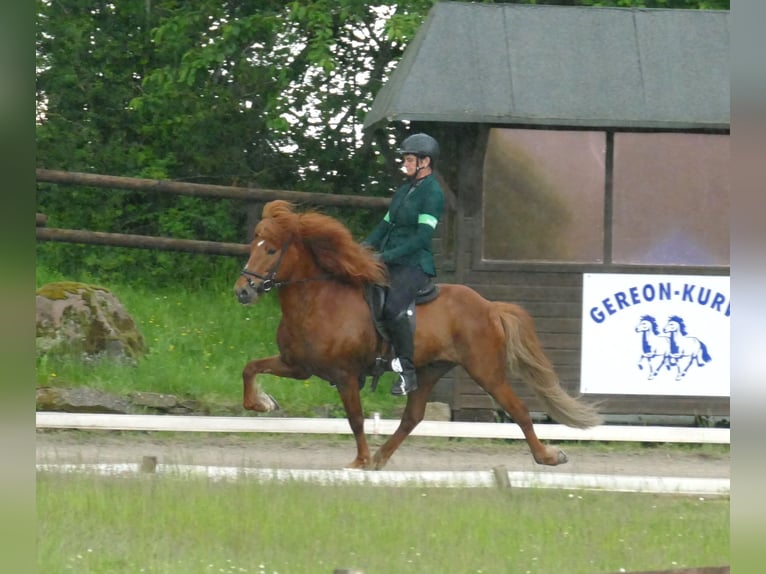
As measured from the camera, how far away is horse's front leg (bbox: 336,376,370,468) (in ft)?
31.2

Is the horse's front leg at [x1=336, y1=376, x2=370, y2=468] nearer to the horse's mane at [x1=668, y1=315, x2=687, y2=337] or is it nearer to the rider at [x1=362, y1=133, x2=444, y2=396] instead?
the rider at [x1=362, y1=133, x2=444, y2=396]

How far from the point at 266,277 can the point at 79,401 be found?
3193 mm

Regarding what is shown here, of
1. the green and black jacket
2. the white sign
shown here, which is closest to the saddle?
the green and black jacket

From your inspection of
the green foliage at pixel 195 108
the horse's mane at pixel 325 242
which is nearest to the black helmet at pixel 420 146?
the horse's mane at pixel 325 242

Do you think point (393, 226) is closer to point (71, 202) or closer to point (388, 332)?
point (388, 332)

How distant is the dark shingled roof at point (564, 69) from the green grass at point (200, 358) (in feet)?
8.45

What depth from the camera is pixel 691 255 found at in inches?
476

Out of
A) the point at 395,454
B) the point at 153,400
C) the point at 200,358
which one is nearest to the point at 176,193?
the point at 200,358

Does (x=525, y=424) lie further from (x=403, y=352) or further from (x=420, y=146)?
(x=420, y=146)

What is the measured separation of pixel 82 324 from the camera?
485 inches

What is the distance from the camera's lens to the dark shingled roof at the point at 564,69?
11.6m

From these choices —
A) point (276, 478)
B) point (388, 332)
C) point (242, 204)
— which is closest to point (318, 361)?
point (388, 332)

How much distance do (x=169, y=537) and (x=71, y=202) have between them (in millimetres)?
10593

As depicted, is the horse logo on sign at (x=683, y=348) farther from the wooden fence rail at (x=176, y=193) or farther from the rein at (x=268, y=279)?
the rein at (x=268, y=279)
